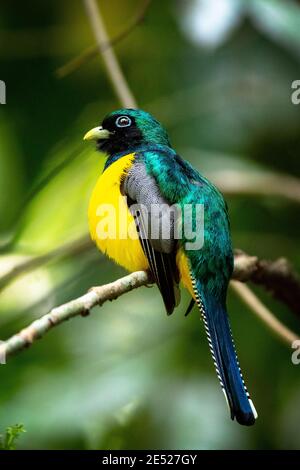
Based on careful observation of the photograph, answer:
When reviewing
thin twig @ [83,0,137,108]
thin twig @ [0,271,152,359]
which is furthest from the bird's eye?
thin twig @ [0,271,152,359]

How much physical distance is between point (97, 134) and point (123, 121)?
0.14 meters

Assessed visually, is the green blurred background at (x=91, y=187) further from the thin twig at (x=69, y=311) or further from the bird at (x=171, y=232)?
the thin twig at (x=69, y=311)

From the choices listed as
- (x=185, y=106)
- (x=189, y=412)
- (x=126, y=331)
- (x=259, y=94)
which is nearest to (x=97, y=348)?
(x=126, y=331)

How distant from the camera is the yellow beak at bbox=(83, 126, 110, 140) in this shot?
161 inches

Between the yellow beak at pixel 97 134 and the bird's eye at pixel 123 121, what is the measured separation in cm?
6

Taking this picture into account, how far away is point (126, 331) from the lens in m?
4.74

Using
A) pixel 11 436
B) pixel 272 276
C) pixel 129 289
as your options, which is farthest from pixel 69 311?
pixel 272 276

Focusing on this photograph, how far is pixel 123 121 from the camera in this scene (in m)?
4.14

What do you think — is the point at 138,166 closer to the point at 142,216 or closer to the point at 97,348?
the point at 142,216

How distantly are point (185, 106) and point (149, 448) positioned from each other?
7.10ft

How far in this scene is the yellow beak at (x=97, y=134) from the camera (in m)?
4.08

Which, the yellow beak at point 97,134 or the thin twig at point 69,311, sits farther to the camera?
the yellow beak at point 97,134

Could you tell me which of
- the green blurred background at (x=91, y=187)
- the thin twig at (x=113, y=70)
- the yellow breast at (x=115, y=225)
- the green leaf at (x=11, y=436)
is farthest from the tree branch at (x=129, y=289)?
the green blurred background at (x=91, y=187)

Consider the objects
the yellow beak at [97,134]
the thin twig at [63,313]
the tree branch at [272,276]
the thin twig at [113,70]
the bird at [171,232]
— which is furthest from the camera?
the thin twig at [113,70]
